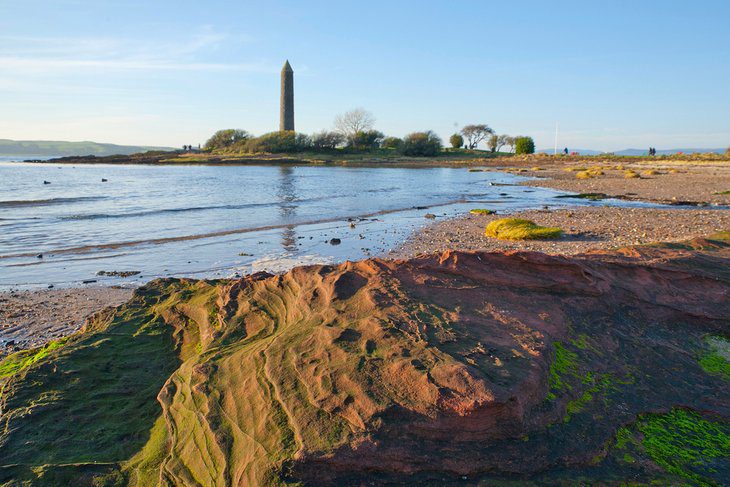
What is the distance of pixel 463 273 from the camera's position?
5.22 meters

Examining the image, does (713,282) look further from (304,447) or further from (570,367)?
(304,447)

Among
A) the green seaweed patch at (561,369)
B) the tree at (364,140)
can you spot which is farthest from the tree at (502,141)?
the green seaweed patch at (561,369)

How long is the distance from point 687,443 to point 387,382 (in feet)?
7.98

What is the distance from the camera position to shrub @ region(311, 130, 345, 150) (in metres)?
96.9

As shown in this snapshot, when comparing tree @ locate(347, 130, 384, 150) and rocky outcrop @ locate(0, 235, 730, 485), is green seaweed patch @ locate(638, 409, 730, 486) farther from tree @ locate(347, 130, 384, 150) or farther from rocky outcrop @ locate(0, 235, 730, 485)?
tree @ locate(347, 130, 384, 150)

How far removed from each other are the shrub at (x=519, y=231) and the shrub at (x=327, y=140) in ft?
279

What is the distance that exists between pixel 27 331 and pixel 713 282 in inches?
374

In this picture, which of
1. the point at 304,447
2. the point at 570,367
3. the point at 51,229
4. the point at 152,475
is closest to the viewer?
the point at 304,447

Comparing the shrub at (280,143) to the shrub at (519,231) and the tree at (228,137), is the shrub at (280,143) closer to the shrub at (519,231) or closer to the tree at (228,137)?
the tree at (228,137)

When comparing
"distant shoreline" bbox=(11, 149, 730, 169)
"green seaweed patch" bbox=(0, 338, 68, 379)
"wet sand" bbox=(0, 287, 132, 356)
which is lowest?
"wet sand" bbox=(0, 287, 132, 356)

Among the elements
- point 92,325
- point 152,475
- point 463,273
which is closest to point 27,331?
point 92,325

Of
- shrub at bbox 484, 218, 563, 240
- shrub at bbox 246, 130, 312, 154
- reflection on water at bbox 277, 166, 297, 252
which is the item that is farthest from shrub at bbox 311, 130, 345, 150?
shrub at bbox 484, 218, 563, 240

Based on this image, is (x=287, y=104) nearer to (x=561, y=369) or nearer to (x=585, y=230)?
(x=585, y=230)

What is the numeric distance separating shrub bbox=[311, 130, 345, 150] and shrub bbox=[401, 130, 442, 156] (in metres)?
13.9
